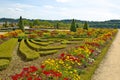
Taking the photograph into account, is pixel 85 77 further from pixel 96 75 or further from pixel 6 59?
pixel 6 59

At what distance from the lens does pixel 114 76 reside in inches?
571

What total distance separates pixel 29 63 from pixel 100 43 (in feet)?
37.2

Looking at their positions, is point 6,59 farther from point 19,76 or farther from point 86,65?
point 19,76

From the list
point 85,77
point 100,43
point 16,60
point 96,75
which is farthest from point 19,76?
point 100,43

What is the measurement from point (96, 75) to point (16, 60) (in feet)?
22.4

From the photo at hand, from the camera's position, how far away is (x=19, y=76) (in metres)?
9.84

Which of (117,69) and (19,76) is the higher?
(19,76)

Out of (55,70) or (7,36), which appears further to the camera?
(7,36)

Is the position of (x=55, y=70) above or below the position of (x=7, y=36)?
above

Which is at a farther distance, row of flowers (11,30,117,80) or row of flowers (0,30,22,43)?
row of flowers (0,30,22,43)

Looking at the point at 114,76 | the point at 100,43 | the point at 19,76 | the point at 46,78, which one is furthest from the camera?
the point at 100,43

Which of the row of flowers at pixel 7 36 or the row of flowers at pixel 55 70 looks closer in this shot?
the row of flowers at pixel 55 70

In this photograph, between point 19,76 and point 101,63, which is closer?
point 19,76

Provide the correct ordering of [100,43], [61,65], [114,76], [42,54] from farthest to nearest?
[100,43], [42,54], [114,76], [61,65]
